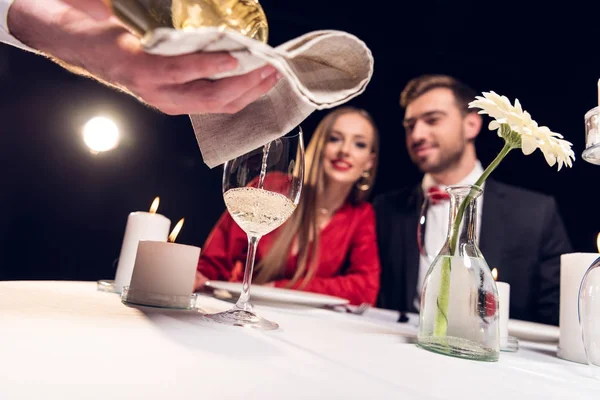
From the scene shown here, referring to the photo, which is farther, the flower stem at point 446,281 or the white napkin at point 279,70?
the flower stem at point 446,281

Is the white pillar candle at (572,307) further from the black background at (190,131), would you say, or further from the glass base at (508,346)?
the black background at (190,131)

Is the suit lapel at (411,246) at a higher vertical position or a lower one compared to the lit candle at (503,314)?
higher

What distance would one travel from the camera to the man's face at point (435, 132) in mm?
1903

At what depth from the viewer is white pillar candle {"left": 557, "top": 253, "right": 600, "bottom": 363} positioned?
0.54 meters

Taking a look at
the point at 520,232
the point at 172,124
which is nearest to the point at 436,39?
the point at 520,232

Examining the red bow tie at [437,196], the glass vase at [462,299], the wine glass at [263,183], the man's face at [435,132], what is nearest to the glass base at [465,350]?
the glass vase at [462,299]

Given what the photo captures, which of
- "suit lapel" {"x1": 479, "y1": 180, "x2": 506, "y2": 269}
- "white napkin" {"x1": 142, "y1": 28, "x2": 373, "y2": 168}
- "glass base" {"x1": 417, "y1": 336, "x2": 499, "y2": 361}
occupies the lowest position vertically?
"glass base" {"x1": 417, "y1": 336, "x2": 499, "y2": 361}

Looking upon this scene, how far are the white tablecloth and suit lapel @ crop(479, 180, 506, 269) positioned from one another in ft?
4.05

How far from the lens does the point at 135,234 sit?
702 millimetres

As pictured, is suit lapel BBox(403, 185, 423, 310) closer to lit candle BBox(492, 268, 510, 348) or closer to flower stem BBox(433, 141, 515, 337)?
lit candle BBox(492, 268, 510, 348)

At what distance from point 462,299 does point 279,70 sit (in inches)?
13.3

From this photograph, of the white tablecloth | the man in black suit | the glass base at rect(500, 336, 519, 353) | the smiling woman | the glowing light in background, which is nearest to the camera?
the white tablecloth

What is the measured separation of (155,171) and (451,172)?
1.78 metres

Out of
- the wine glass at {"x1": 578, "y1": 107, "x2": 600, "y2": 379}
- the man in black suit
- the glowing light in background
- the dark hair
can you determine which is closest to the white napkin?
the wine glass at {"x1": 578, "y1": 107, "x2": 600, "y2": 379}
